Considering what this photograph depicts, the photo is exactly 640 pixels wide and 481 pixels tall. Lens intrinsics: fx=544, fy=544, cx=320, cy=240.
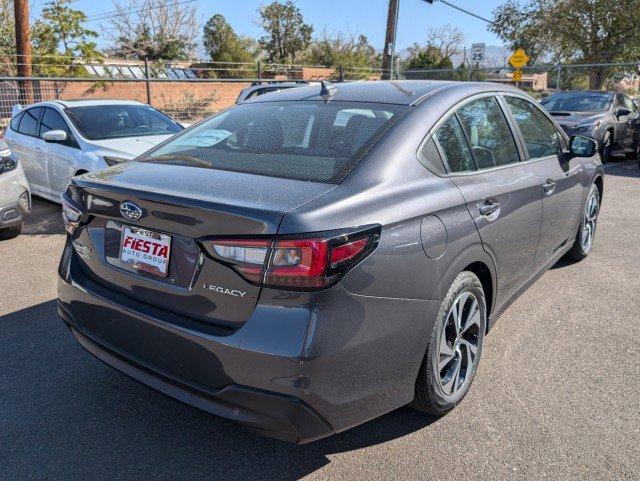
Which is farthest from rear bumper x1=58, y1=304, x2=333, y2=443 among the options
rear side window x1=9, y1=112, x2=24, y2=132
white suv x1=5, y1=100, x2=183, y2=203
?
rear side window x1=9, y1=112, x2=24, y2=132

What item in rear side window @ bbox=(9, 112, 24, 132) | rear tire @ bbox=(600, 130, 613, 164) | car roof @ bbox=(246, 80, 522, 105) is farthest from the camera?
rear tire @ bbox=(600, 130, 613, 164)

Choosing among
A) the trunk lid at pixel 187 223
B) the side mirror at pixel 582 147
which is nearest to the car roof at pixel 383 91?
the trunk lid at pixel 187 223

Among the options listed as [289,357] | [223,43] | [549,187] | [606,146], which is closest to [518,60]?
[606,146]

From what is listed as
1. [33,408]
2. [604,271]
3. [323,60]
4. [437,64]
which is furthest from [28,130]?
[323,60]

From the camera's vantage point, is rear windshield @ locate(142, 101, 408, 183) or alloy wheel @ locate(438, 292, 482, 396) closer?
rear windshield @ locate(142, 101, 408, 183)

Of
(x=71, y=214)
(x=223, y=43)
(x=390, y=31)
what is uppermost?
(x=223, y=43)

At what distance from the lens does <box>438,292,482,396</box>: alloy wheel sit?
2766 millimetres

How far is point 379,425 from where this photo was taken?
2.83m

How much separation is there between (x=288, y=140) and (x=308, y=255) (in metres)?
1.03

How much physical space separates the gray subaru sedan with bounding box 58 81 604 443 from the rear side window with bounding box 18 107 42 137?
227 inches

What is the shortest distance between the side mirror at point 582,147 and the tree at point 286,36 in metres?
48.2

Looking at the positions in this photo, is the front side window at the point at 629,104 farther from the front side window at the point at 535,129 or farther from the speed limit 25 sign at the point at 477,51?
the front side window at the point at 535,129

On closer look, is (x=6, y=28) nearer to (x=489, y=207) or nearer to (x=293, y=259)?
(x=489, y=207)

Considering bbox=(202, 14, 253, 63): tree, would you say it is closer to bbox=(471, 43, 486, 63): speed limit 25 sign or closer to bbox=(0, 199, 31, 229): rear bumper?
bbox=(471, 43, 486, 63): speed limit 25 sign
